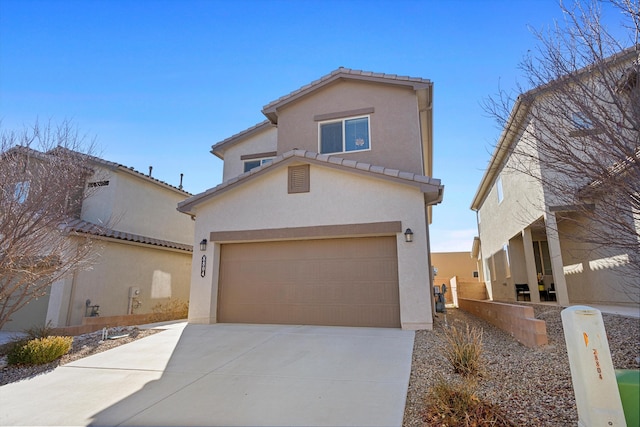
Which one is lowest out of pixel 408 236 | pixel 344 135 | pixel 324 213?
pixel 408 236

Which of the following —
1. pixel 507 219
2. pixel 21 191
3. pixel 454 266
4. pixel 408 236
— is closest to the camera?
pixel 21 191

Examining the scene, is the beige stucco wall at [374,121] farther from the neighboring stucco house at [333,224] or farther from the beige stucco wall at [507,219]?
the beige stucco wall at [507,219]

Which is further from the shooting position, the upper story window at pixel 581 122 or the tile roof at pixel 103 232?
the tile roof at pixel 103 232

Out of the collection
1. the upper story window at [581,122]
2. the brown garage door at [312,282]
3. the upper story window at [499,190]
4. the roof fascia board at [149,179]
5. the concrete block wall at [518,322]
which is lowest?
the concrete block wall at [518,322]

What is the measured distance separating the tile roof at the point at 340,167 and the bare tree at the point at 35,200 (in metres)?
3.71

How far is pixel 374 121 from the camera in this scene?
42.8 ft

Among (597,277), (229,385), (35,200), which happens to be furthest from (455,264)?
(35,200)

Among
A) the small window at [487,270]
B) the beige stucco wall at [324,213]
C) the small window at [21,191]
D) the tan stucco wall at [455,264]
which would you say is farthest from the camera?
the tan stucco wall at [455,264]

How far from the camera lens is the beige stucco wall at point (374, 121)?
41.4 ft

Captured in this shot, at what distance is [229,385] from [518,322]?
633cm

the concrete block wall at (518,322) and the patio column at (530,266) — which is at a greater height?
the patio column at (530,266)

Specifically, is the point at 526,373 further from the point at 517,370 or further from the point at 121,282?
the point at 121,282

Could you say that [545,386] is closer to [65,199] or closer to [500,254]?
[65,199]

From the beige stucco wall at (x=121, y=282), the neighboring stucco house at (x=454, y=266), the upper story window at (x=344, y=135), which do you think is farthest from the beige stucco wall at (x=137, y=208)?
the neighboring stucco house at (x=454, y=266)
